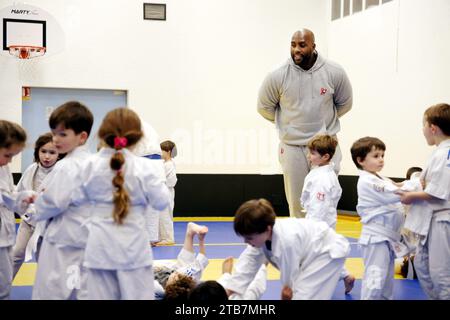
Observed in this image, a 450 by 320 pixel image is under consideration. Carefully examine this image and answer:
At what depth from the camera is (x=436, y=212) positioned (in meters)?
4.53

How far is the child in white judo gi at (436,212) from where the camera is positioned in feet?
14.5

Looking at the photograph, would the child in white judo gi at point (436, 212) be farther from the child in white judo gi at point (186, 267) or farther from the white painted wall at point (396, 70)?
the white painted wall at point (396, 70)

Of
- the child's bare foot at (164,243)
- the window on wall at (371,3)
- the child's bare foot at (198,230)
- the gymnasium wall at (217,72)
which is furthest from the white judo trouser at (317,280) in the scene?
the window on wall at (371,3)

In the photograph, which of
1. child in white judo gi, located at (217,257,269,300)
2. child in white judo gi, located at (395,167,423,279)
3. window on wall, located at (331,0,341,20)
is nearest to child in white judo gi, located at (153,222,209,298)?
child in white judo gi, located at (217,257,269,300)

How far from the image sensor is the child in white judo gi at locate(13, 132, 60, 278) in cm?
496

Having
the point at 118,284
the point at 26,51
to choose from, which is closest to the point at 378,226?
the point at 118,284

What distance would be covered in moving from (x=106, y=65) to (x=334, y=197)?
24.5ft

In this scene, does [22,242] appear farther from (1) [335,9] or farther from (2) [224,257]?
(1) [335,9]

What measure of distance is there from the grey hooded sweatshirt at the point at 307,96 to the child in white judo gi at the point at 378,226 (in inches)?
36.6

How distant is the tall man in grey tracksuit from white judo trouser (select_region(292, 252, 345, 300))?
1601mm

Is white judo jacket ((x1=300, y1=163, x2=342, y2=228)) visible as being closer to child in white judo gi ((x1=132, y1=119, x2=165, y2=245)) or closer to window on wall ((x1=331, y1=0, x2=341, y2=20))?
child in white judo gi ((x1=132, y1=119, x2=165, y2=245))

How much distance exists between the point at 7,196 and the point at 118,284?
45.9 inches

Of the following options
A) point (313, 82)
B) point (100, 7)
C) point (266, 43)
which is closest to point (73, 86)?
point (100, 7)

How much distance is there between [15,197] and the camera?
416cm
